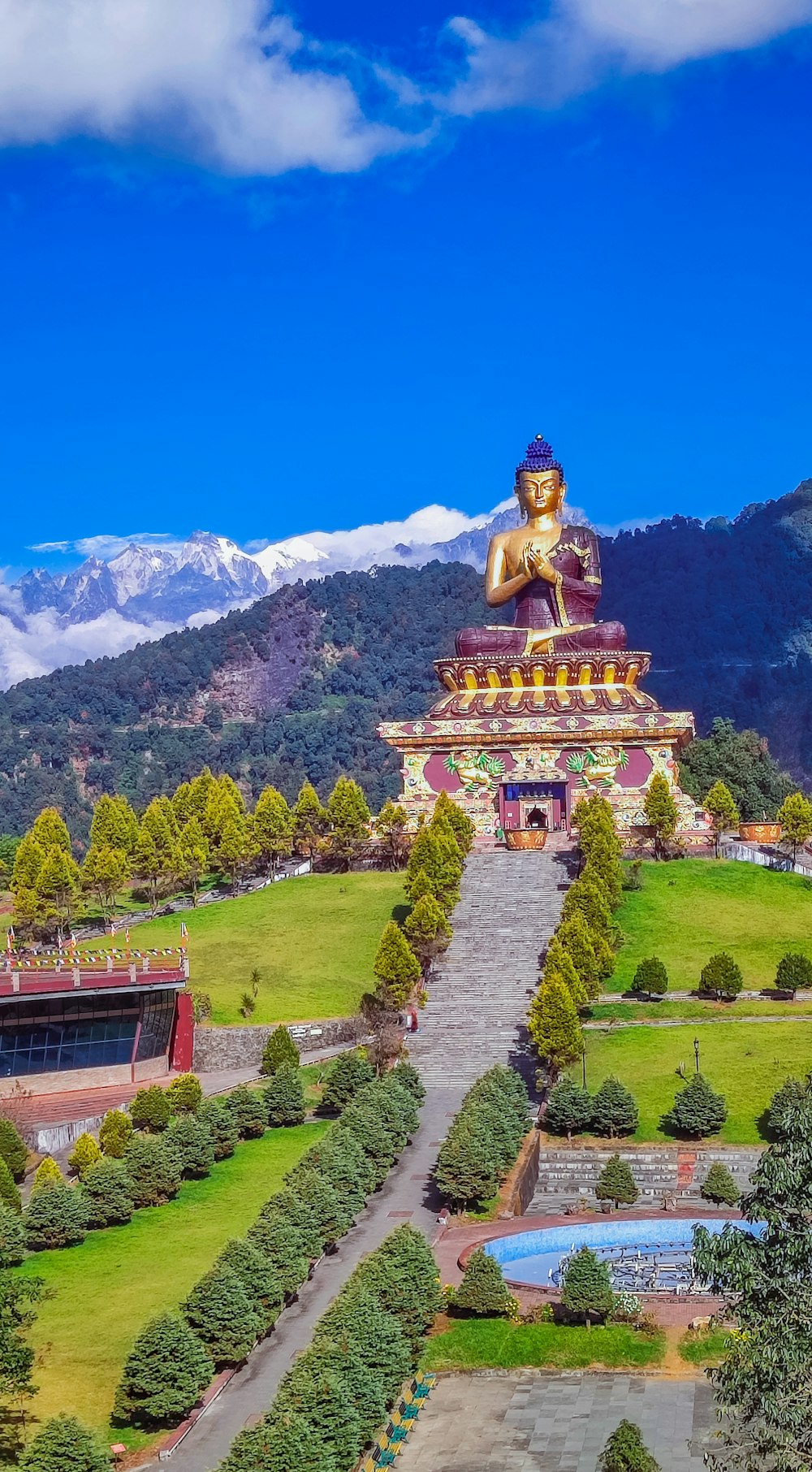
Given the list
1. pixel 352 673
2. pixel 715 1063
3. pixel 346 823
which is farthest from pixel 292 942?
pixel 352 673

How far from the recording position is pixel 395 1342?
18.6 meters

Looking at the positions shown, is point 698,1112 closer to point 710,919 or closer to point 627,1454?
point 710,919

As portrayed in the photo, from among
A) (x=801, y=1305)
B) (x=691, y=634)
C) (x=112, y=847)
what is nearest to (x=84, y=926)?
(x=112, y=847)

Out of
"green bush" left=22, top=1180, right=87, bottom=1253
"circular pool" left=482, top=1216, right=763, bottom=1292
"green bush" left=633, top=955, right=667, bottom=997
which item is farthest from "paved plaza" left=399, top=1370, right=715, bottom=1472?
"green bush" left=633, top=955, right=667, bottom=997

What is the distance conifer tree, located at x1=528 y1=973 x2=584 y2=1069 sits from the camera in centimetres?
3073

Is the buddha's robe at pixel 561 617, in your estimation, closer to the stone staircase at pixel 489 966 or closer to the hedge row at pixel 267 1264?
the stone staircase at pixel 489 966

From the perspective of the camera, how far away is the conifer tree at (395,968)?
114 feet

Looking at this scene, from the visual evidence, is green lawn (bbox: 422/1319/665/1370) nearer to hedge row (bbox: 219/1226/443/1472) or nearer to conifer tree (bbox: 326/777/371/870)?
hedge row (bbox: 219/1226/443/1472)

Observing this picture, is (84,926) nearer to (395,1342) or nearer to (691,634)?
(395,1342)

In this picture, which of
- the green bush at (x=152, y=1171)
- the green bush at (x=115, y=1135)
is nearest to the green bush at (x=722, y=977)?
the green bush at (x=115, y=1135)

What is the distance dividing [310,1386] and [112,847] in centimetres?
3243

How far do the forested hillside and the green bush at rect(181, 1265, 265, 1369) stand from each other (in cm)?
8054

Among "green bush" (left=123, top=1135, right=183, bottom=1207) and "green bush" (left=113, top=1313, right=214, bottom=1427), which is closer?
"green bush" (left=113, top=1313, right=214, bottom=1427)

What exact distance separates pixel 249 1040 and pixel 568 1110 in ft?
26.1
